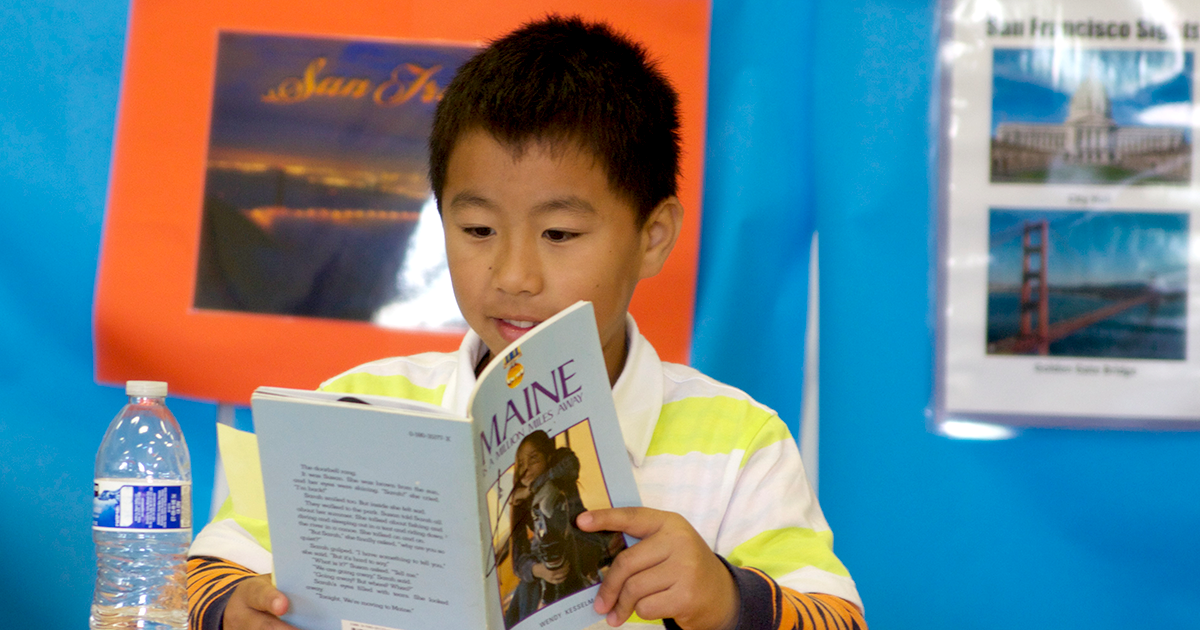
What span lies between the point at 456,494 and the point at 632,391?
1.41 feet

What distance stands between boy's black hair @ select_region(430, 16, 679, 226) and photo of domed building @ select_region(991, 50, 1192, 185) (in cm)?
60

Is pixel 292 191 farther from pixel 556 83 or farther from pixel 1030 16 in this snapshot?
pixel 1030 16

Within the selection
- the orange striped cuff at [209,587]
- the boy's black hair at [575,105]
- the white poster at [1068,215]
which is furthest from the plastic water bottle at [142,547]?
the white poster at [1068,215]

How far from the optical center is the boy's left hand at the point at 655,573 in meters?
0.70

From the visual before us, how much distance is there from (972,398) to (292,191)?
1.10m

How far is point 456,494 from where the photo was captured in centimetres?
61

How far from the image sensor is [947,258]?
4.60 ft

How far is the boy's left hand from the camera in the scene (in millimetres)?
704

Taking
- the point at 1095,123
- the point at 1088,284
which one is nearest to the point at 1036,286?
the point at 1088,284

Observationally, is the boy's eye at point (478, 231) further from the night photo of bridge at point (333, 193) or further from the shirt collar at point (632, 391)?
the night photo of bridge at point (333, 193)

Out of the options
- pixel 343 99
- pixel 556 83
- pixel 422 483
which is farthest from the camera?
pixel 343 99

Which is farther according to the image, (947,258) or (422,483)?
(947,258)

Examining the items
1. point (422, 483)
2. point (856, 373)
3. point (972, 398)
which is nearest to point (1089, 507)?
point (972, 398)

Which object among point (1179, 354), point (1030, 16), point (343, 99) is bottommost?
point (1179, 354)
